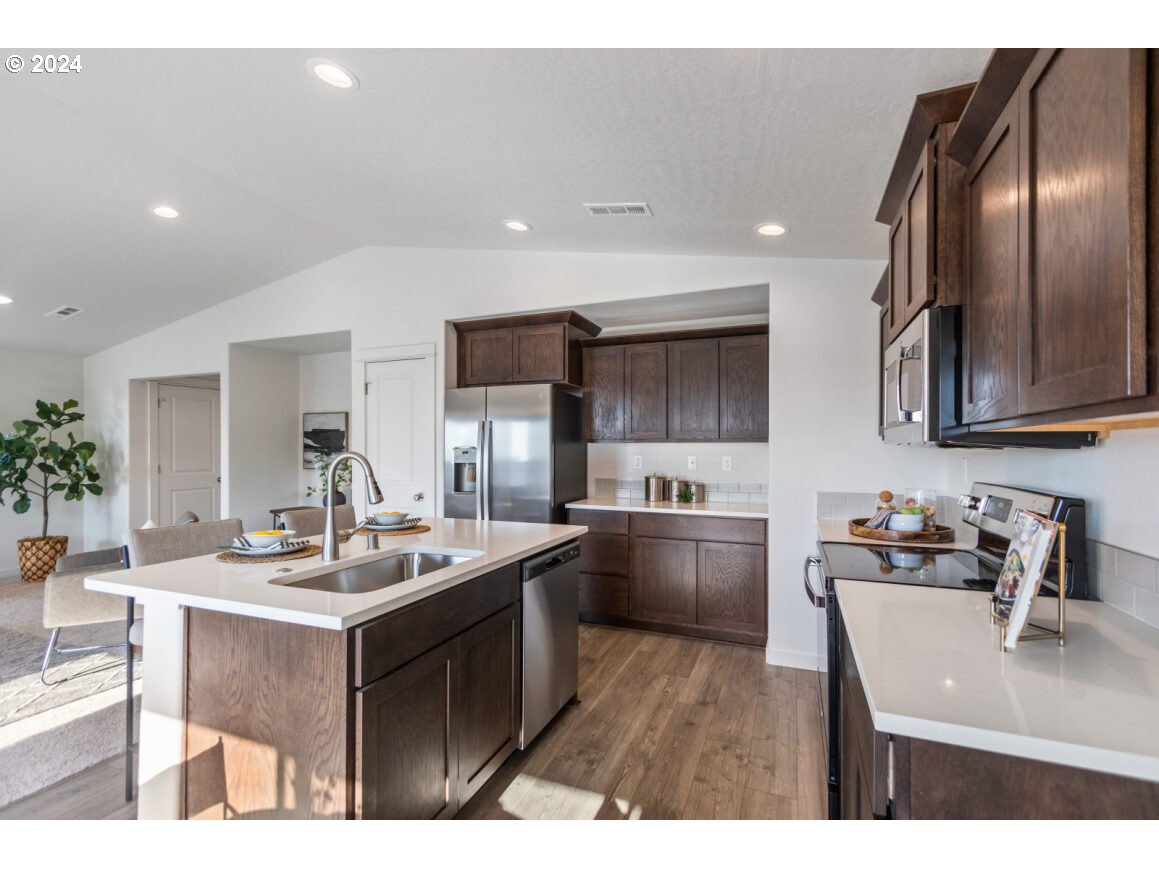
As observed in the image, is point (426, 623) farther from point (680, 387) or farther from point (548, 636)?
point (680, 387)

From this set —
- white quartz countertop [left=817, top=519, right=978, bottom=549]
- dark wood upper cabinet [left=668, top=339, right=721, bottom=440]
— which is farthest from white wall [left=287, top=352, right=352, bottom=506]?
white quartz countertop [left=817, top=519, right=978, bottom=549]

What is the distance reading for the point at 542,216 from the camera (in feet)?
10.2

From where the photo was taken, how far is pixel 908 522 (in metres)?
2.50

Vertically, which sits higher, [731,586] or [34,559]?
[731,586]

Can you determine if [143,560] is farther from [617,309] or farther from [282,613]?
[617,309]

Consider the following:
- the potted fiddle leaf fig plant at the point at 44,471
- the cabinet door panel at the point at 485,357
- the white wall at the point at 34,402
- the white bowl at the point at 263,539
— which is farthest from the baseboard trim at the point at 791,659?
the white wall at the point at 34,402

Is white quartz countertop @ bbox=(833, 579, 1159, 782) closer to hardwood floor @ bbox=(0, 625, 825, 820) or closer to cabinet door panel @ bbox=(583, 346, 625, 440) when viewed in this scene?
hardwood floor @ bbox=(0, 625, 825, 820)

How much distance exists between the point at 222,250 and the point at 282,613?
3.90m

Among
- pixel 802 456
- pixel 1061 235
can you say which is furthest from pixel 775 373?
pixel 1061 235

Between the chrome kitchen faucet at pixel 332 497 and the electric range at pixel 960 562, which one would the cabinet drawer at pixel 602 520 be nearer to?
the electric range at pixel 960 562

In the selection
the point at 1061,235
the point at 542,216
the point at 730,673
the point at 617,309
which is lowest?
the point at 730,673

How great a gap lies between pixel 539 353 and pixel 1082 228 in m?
3.42

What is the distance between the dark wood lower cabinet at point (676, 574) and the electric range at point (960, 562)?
4.40 ft

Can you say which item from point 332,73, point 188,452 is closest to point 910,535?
point 332,73
